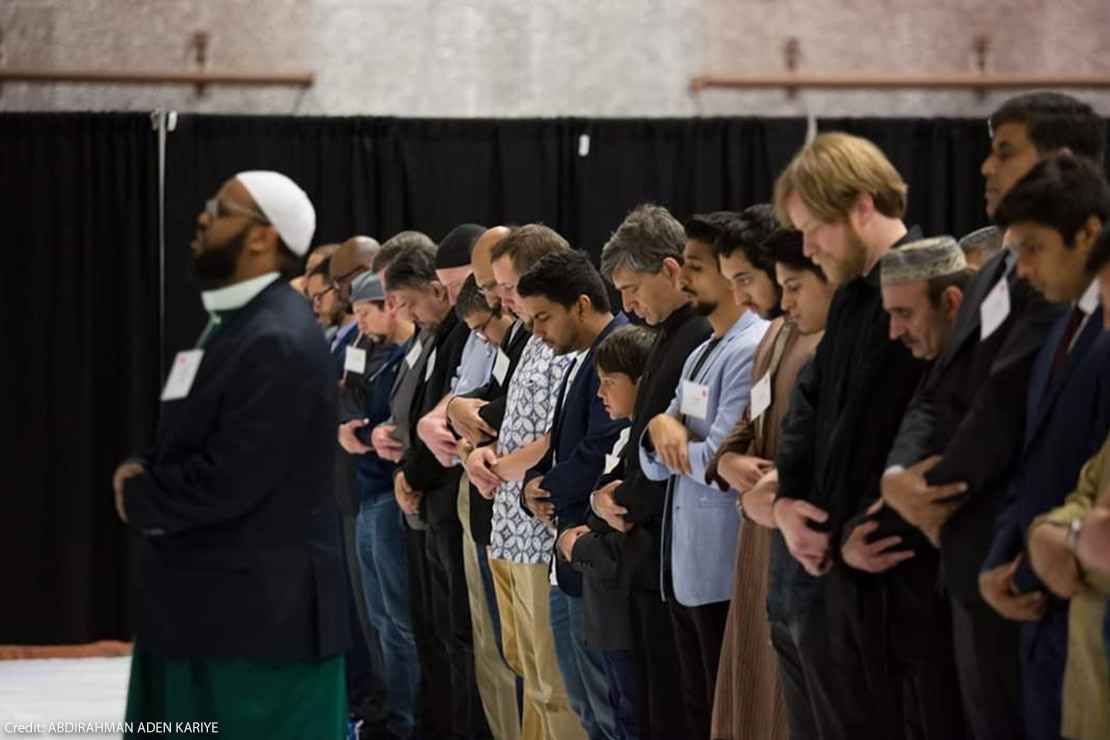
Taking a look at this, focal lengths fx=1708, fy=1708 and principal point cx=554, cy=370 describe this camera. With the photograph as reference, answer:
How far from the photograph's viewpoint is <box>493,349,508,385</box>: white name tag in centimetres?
504

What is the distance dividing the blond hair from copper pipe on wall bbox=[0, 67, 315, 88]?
557 centimetres

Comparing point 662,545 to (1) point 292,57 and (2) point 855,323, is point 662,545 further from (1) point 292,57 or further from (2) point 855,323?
(1) point 292,57

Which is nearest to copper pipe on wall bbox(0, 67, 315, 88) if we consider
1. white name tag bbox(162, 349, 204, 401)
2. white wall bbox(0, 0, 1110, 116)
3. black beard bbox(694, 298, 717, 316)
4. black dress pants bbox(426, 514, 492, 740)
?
white wall bbox(0, 0, 1110, 116)

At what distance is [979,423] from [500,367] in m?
2.51

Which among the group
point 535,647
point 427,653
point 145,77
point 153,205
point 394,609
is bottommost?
point 427,653

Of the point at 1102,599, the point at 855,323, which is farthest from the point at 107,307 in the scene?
the point at 1102,599

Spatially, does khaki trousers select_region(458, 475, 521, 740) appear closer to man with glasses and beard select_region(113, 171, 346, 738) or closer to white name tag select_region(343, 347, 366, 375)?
white name tag select_region(343, 347, 366, 375)

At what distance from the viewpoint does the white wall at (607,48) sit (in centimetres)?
854

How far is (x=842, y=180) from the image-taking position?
3.21 metres

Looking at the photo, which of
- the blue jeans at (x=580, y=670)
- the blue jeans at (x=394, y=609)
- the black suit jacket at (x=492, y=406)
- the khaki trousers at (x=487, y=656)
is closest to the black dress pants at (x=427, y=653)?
the blue jeans at (x=394, y=609)

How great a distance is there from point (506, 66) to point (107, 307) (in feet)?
7.59

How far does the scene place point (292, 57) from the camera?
8547 millimetres

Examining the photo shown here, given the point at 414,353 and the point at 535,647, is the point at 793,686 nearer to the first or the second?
the point at 535,647

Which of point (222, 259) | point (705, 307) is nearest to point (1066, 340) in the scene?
point (705, 307)
